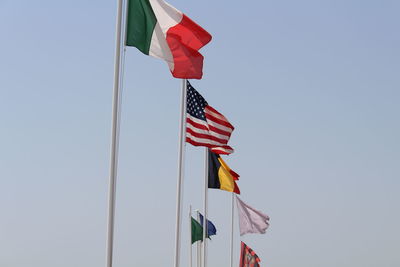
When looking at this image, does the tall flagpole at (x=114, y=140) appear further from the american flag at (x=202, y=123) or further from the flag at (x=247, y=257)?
the flag at (x=247, y=257)

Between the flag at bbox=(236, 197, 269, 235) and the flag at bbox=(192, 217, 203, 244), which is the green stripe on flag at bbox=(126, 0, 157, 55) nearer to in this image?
the flag at bbox=(192, 217, 203, 244)

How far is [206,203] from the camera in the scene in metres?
26.5

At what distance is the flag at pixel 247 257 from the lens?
38.4m

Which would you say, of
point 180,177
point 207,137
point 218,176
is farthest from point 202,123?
point 218,176

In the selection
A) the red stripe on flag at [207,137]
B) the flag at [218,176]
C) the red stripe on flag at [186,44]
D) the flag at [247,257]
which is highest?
the red stripe on flag at [186,44]

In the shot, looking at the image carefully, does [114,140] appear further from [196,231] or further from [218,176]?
[196,231]

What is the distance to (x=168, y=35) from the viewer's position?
1423cm

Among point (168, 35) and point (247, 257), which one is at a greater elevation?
point (168, 35)

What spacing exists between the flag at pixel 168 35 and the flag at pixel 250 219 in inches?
833

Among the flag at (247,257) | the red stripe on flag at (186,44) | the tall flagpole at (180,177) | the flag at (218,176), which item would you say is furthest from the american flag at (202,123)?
the flag at (247,257)

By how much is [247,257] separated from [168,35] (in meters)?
26.9

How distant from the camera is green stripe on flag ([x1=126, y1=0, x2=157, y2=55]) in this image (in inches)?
535

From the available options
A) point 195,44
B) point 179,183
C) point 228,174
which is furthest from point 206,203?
point 195,44

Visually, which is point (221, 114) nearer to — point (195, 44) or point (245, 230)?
point (195, 44)
